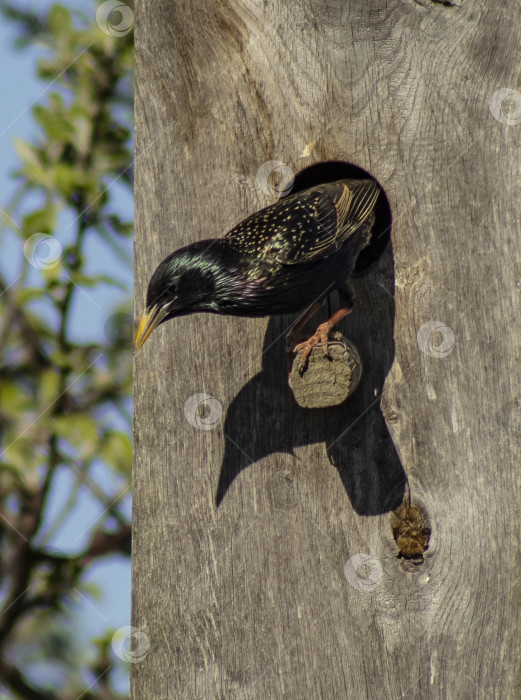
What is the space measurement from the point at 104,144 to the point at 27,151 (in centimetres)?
27

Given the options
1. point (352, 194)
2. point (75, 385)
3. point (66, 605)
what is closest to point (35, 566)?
point (66, 605)

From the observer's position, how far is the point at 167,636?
242 centimetres

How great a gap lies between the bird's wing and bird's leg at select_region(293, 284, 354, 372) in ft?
0.48

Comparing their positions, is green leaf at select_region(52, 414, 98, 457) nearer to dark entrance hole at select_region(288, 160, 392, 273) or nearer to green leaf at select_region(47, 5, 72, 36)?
dark entrance hole at select_region(288, 160, 392, 273)

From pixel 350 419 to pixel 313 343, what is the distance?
25cm

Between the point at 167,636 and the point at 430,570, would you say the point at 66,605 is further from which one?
the point at 430,570

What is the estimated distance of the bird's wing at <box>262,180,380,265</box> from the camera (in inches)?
89.7

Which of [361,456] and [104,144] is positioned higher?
[104,144]

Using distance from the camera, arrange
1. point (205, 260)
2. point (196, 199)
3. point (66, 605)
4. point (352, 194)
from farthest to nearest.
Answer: point (66, 605)
point (196, 199)
point (352, 194)
point (205, 260)

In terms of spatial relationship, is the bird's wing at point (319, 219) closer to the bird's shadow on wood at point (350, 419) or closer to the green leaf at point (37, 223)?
the bird's shadow on wood at point (350, 419)

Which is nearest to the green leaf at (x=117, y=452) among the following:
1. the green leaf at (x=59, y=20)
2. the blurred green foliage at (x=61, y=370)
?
the blurred green foliage at (x=61, y=370)

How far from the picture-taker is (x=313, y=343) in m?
2.28

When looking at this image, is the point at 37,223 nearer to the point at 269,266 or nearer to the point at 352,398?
the point at 269,266

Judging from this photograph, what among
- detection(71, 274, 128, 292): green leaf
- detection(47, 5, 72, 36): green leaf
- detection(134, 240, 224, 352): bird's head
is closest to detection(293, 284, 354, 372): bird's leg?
detection(134, 240, 224, 352): bird's head
